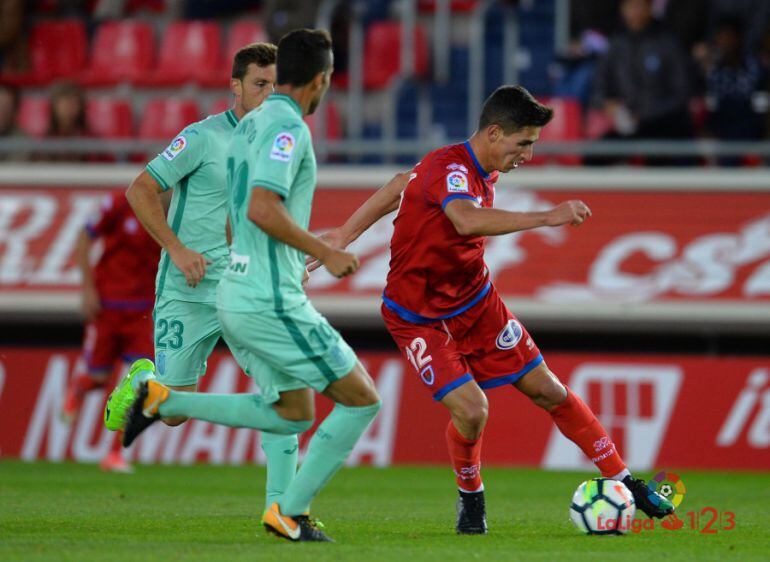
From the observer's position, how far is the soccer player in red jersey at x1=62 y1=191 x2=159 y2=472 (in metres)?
12.3

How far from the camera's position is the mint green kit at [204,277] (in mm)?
7918

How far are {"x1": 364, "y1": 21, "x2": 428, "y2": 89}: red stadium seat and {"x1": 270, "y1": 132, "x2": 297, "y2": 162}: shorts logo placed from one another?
10.2 metres

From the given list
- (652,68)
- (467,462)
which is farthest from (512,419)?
(467,462)

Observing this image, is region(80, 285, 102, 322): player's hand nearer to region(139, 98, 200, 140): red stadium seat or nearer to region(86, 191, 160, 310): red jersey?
region(86, 191, 160, 310): red jersey

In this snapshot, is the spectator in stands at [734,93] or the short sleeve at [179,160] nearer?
the short sleeve at [179,160]

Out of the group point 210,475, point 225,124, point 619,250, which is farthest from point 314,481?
point 619,250

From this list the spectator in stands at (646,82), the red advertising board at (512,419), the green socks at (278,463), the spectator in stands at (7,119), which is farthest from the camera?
the spectator in stands at (7,119)

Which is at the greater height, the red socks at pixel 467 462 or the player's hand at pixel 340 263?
the player's hand at pixel 340 263

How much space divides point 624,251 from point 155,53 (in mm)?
7082

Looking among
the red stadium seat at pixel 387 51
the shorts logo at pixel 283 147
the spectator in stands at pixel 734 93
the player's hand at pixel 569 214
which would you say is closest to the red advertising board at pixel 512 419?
the spectator in stands at pixel 734 93

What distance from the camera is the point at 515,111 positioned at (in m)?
7.44

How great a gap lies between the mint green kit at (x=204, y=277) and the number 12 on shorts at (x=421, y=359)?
1133 millimetres

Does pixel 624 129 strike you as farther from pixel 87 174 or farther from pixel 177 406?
pixel 177 406

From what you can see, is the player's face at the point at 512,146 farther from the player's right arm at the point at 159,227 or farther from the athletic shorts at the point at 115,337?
the athletic shorts at the point at 115,337
